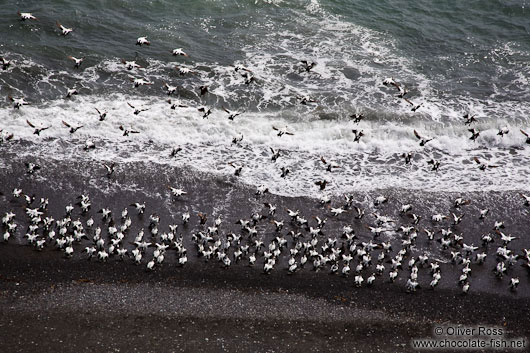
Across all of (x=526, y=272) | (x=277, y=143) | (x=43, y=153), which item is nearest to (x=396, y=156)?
(x=277, y=143)

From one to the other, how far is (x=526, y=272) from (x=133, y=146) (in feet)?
83.3

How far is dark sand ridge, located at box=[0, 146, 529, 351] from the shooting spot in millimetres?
25281

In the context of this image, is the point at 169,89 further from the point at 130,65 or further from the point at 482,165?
the point at 482,165

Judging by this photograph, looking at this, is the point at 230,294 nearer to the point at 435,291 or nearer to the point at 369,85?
the point at 435,291

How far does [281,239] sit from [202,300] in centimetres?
613

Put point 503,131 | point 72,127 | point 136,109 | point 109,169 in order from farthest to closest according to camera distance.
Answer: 1. point 503,131
2. point 136,109
3. point 72,127
4. point 109,169

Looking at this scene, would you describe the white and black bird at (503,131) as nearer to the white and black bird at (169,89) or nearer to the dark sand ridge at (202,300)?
the dark sand ridge at (202,300)

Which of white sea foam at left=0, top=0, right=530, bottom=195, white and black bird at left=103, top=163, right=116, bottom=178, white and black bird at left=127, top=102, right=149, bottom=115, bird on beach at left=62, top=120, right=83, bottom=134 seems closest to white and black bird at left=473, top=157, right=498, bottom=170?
white sea foam at left=0, top=0, right=530, bottom=195

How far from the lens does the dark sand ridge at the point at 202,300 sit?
2528 cm

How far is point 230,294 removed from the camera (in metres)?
28.3

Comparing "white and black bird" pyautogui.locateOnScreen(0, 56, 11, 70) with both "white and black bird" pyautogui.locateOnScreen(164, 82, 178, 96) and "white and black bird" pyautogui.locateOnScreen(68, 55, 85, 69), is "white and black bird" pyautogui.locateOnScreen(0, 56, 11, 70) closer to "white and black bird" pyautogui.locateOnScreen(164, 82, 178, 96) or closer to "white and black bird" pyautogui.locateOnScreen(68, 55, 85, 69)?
"white and black bird" pyautogui.locateOnScreen(68, 55, 85, 69)

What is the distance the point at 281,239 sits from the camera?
31.8 metres

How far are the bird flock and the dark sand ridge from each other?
36 centimetres

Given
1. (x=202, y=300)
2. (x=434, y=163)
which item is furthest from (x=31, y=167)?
(x=434, y=163)
